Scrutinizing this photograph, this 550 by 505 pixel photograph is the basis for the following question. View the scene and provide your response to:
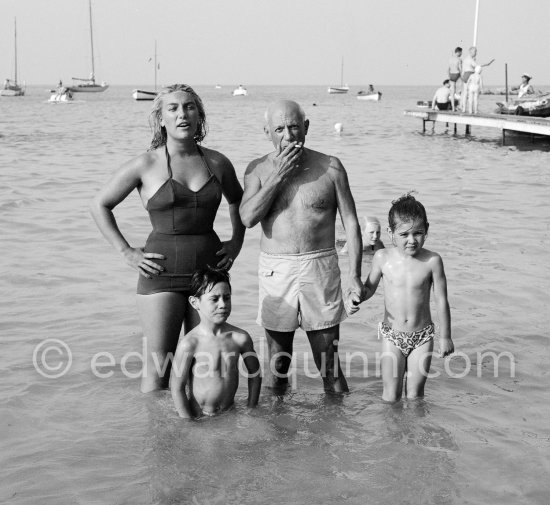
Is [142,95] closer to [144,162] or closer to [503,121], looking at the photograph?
[503,121]

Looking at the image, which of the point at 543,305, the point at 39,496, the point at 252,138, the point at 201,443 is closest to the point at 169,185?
the point at 201,443

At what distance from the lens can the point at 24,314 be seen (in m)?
7.82

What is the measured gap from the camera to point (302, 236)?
476 cm

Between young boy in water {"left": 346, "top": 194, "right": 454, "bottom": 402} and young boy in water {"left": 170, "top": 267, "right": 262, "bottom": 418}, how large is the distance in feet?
2.51

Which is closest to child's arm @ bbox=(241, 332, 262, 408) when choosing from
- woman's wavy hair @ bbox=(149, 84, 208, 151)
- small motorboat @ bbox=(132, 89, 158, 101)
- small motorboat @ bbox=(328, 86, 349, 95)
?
woman's wavy hair @ bbox=(149, 84, 208, 151)

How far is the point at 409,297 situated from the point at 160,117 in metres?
1.95

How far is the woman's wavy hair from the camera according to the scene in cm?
475

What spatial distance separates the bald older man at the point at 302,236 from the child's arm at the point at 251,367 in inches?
7.1

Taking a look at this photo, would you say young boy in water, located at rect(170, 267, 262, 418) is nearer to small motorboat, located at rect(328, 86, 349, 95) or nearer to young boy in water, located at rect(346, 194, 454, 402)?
young boy in water, located at rect(346, 194, 454, 402)

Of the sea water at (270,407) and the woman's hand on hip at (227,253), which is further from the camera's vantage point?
the woman's hand on hip at (227,253)

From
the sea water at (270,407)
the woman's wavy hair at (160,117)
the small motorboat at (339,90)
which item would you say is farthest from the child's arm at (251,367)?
the small motorboat at (339,90)

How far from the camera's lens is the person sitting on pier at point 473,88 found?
78.0 ft

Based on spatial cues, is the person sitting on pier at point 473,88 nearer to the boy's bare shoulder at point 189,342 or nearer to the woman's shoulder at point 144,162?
the woman's shoulder at point 144,162

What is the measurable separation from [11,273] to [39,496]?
5.50 metres
